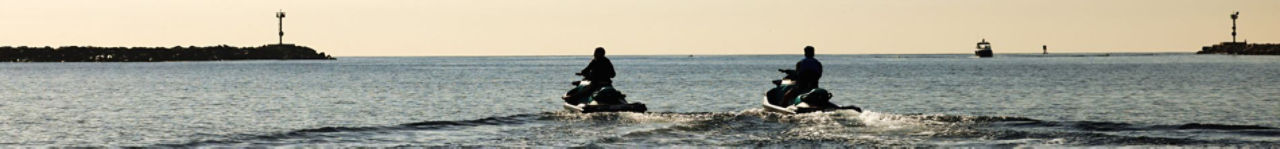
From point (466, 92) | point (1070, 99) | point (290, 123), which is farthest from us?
point (466, 92)

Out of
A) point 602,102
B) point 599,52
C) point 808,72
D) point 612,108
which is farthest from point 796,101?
point 599,52

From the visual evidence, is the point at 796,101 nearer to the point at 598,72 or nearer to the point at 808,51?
the point at 808,51

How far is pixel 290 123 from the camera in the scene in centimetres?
3322

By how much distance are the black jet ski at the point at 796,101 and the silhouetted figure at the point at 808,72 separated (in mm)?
105

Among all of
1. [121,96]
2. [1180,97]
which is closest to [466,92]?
[121,96]

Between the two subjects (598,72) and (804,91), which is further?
(598,72)

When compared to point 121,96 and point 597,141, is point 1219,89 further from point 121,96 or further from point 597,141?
point 597,141

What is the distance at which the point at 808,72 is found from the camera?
2792 centimetres

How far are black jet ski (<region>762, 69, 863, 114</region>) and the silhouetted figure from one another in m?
0.11

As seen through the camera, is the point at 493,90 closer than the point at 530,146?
No

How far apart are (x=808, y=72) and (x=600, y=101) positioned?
11.7 ft

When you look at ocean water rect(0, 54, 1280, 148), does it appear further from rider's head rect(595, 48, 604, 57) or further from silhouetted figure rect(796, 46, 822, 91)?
rider's head rect(595, 48, 604, 57)

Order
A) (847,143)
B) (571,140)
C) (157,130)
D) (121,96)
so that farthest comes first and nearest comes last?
(121,96) < (157,130) < (571,140) < (847,143)

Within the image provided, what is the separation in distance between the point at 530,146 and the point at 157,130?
32.1ft
